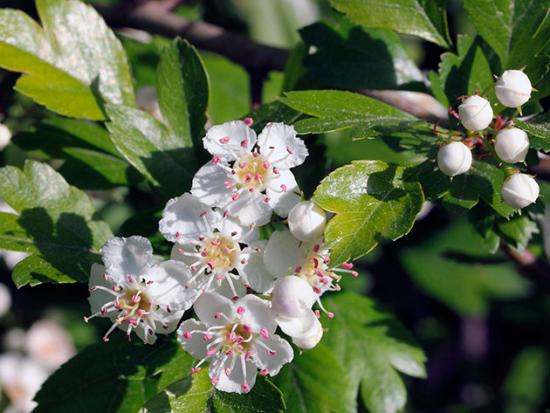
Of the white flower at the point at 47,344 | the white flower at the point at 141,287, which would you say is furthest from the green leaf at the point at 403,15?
the white flower at the point at 47,344

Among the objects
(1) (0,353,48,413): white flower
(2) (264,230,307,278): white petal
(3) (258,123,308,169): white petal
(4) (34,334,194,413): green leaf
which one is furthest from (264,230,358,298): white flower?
(1) (0,353,48,413): white flower

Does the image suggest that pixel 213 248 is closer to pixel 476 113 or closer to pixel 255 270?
pixel 255 270

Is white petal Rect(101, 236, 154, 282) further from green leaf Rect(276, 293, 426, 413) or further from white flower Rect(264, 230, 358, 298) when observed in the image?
green leaf Rect(276, 293, 426, 413)

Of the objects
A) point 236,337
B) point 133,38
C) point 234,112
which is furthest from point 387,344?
point 133,38

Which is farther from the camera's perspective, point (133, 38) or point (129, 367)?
point (133, 38)

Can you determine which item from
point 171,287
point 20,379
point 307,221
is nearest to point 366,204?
point 307,221

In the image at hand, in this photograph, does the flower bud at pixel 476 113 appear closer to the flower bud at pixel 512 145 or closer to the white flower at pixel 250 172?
the flower bud at pixel 512 145

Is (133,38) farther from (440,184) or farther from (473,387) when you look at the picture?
(473,387)
